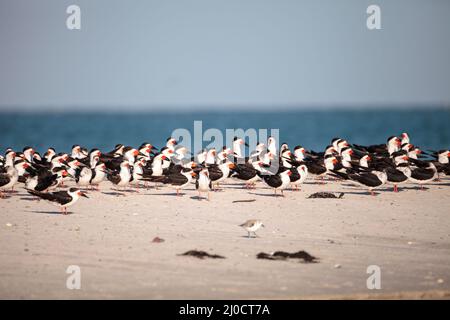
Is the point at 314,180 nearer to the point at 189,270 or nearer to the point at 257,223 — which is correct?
the point at 257,223

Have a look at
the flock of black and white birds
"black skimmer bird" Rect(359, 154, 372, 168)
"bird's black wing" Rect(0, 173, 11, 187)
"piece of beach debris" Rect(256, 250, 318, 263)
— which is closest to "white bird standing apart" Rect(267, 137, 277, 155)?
the flock of black and white birds

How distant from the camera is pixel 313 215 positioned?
48.3ft

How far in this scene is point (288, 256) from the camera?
11242mm

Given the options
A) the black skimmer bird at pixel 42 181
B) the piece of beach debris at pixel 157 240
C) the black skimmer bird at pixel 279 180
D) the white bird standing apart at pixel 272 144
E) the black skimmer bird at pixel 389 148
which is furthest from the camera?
the white bird standing apart at pixel 272 144

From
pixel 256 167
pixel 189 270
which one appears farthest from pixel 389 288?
pixel 256 167

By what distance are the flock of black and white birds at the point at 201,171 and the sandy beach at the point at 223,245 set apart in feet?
1.53

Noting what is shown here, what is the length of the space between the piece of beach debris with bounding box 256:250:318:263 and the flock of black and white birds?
4.96 meters

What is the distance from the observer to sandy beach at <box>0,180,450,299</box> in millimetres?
9711

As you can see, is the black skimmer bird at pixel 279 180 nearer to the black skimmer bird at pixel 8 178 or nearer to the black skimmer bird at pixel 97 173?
the black skimmer bird at pixel 97 173

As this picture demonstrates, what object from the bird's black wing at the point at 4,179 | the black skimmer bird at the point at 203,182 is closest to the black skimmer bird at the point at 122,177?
the black skimmer bird at the point at 203,182

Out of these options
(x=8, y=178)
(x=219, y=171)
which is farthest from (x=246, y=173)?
(x=8, y=178)

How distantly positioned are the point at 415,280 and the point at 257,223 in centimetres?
322

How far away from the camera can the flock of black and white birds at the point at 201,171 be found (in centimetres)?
1709

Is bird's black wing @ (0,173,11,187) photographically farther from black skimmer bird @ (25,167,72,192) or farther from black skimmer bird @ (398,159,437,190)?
black skimmer bird @ (398,159,437,190)
